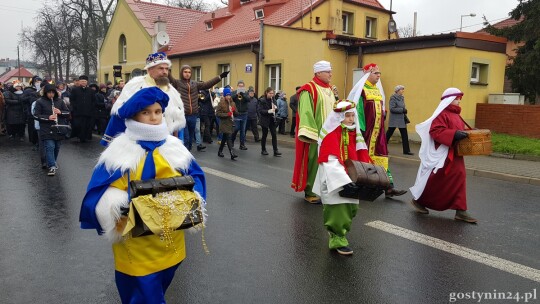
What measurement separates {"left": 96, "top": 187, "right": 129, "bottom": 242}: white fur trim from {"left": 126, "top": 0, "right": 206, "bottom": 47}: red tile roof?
27794 millimetres

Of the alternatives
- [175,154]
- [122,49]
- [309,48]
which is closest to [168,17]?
[122,49]

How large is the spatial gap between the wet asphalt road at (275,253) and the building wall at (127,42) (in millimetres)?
24079

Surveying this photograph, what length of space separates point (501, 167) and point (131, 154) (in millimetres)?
10477

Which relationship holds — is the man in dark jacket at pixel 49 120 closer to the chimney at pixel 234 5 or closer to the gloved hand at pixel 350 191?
the gloved hand at pixel 350 191

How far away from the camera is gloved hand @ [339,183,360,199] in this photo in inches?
175

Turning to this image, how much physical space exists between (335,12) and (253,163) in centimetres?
1496

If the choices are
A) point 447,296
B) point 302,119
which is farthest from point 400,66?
point 447,296

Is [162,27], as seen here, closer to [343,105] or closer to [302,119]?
[302,119]

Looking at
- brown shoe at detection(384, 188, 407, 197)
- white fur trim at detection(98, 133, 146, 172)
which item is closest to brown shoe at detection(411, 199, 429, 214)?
brown shoe at detection(384, 188, 407, 197)

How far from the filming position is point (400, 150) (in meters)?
13.9

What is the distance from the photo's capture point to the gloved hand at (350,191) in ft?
14.6

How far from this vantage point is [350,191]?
14.7 feet

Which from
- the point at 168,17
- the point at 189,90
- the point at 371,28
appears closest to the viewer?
the point at 189,90

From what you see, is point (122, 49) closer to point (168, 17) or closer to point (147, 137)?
point (168, 17)
